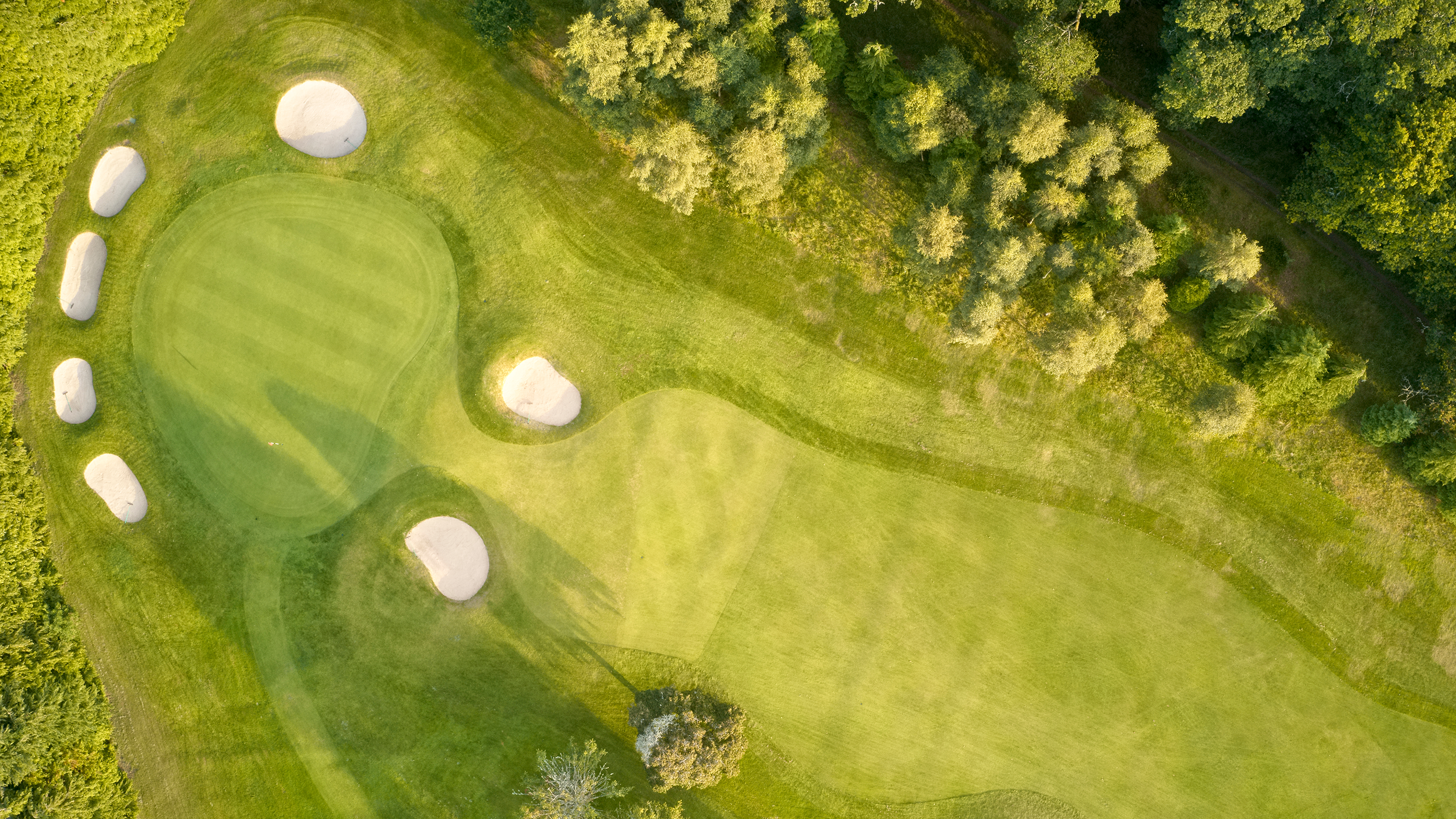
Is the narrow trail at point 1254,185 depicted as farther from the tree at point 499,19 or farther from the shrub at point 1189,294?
the tree at point 499,19

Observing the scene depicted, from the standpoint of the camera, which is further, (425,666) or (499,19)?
(425,666)

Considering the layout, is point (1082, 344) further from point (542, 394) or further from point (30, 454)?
point (30, 454)

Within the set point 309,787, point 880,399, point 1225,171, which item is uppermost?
point 1225,171

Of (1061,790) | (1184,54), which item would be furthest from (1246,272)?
(1061,790)

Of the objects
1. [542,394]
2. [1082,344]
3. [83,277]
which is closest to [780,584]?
[542,394]

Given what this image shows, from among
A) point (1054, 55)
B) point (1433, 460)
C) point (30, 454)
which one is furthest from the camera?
point (30, 454)

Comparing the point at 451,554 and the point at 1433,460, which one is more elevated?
the point at 1433,460

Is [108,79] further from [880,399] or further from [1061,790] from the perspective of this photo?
[1061,790]
